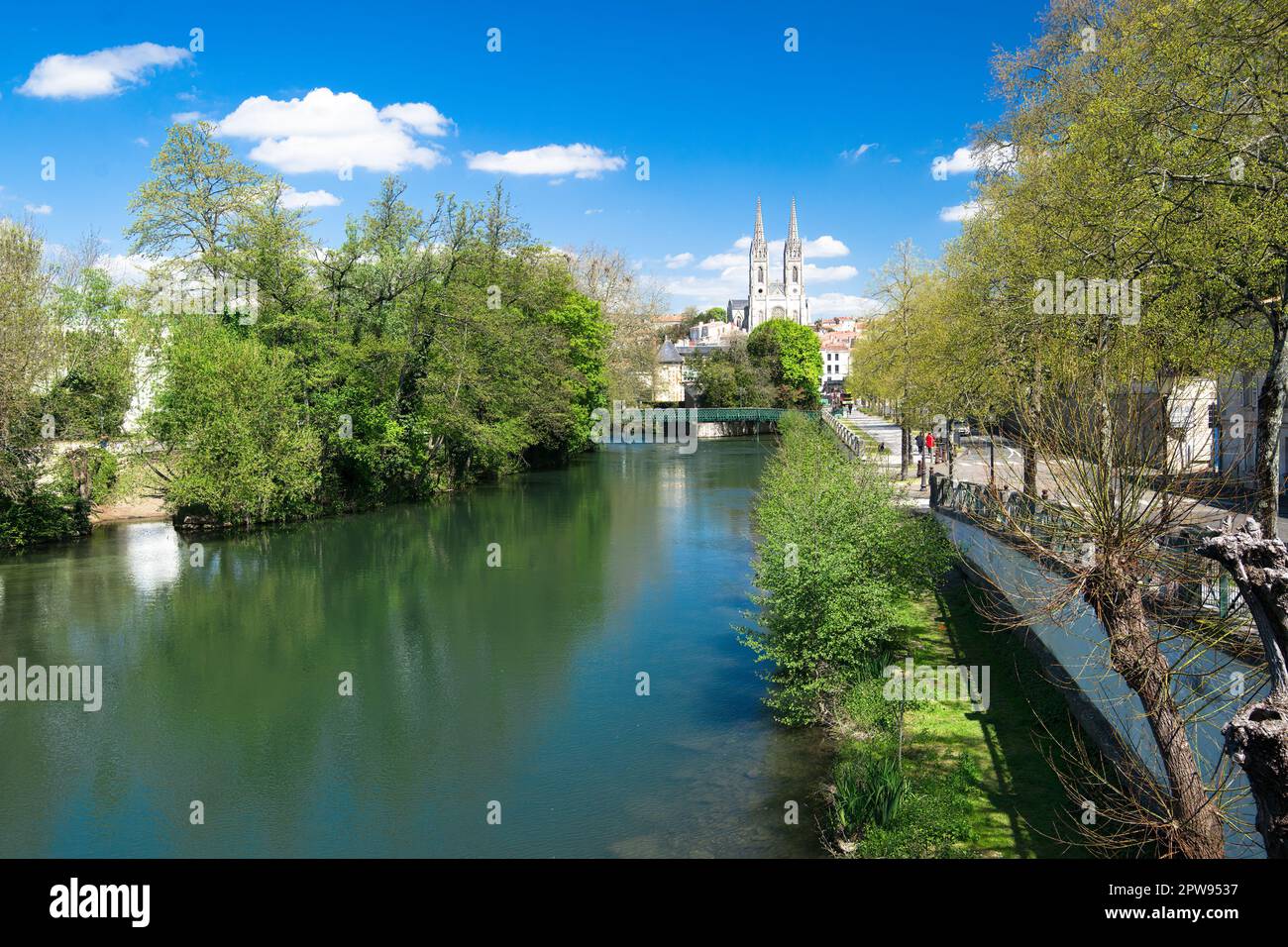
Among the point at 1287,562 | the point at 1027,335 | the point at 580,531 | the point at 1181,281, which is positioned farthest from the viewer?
the point at 580,531

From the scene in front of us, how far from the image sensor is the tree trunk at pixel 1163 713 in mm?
7043

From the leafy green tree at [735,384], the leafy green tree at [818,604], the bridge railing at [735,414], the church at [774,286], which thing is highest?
the church at [774,286]

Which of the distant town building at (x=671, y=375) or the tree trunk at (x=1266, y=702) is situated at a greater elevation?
the distant town building at (x=671, y=375)

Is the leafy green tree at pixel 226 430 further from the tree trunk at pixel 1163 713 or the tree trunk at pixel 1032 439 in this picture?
the tree trunk at pixel 1163 713

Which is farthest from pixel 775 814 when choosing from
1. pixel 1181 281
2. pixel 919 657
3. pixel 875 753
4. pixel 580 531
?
pixel 580 531

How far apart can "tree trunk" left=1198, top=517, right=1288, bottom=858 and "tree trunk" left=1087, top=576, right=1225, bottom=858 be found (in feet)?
4.57

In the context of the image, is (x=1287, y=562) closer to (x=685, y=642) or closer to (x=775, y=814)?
(x=775, y=814)

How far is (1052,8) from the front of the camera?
835 inches

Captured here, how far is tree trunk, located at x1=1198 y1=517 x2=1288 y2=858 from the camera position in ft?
17.5

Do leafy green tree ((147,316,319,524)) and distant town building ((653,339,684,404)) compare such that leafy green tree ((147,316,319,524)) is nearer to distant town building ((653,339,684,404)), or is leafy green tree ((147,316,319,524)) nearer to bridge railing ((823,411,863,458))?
bridge railing ((823,411,863,458))

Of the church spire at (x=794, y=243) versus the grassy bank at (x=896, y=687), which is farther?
the church spire at (x=794, y=243)

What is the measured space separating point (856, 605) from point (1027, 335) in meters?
9.77

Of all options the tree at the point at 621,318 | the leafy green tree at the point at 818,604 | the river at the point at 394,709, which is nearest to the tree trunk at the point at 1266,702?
the river at the point at 394,709

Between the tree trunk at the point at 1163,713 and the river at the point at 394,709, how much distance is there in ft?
15.4
